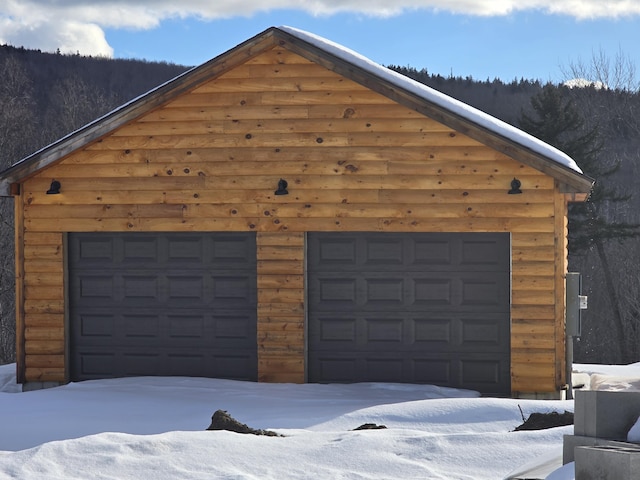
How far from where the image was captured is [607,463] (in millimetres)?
5605

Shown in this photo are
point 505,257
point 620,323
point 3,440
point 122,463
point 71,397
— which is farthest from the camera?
point 620,323

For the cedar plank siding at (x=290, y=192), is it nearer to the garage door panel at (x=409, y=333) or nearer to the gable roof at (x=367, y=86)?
the gable roof at (x=367, y=86)

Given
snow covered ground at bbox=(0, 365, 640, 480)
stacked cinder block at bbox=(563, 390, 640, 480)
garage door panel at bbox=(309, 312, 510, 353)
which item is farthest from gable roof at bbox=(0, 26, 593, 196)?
stacked cinder block at bbox=(563, 390, 640, 480)

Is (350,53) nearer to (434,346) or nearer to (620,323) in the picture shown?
(434,346)

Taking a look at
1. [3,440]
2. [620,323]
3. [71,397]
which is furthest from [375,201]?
[620,323]

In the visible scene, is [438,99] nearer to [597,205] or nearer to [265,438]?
[265,438]

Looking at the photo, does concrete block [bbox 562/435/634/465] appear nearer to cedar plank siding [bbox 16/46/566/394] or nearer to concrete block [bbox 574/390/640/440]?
concrete block [bbox 574/390/640/440]

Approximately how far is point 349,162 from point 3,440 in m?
5.96

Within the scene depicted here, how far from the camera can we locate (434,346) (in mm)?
13016

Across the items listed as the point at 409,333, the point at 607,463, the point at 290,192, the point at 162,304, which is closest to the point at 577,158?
the point at 409,333

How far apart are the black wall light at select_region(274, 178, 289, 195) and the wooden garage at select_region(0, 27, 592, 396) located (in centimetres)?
2

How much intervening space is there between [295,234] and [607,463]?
25.9 feet

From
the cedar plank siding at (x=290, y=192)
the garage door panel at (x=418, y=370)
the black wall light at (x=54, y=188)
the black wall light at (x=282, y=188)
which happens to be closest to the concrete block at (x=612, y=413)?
the cedar plank siding at (x=290, y=192)

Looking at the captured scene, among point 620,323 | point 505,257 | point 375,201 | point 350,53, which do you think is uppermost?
point 350,53
